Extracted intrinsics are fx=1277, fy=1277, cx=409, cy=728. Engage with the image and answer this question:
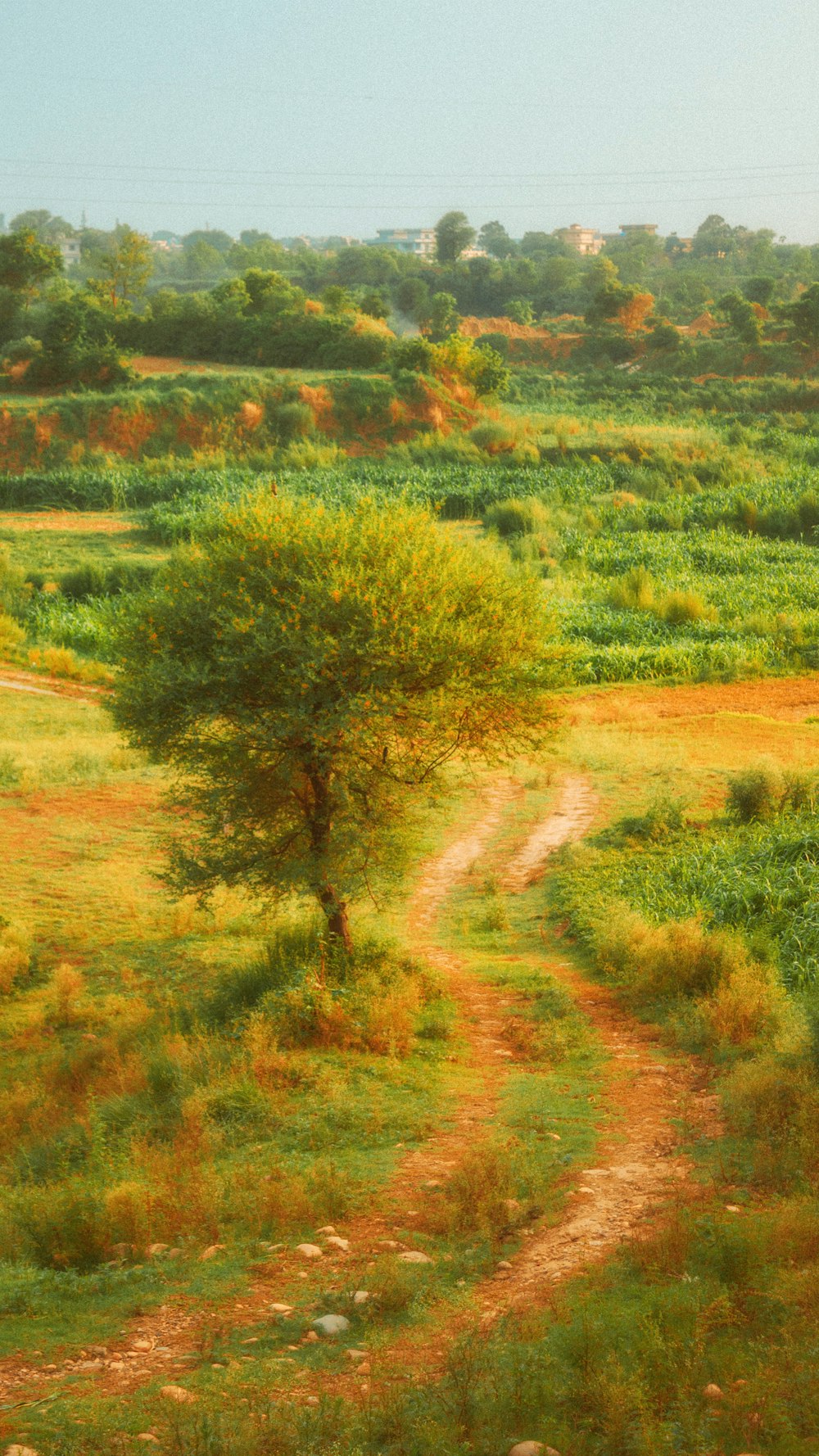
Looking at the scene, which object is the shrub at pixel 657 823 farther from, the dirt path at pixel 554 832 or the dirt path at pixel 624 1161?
the dirt path at pixel 624 1161

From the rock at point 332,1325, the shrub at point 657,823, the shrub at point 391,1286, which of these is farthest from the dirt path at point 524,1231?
the shrub at point 657,823

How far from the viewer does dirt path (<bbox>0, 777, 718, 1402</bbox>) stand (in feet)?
16.7

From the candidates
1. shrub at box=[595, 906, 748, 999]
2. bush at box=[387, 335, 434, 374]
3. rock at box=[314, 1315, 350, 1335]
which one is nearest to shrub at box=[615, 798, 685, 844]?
shrub at box=[595, 906, 748, 999]

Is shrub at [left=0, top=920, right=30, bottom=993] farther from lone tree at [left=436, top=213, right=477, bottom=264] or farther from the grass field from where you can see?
lone tree at [left=436, top=213, right=477, bottom=264]

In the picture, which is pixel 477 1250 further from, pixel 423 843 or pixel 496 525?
pixel 496 525

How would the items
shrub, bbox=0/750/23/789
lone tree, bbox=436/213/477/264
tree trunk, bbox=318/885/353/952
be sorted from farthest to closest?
lone tree, bbox=436/213/477/264 < shrub, bbox=0/750/23/789 < tree trunk, bbox=318/885/353/952

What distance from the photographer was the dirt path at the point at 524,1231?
5090 mm

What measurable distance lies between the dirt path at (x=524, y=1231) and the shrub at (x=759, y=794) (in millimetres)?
4150

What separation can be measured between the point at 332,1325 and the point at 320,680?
5.30 metres

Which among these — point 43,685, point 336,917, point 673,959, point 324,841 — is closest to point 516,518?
point 43,685

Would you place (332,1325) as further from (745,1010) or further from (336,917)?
(336,917)

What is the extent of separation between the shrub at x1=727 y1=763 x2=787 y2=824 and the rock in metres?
10.1

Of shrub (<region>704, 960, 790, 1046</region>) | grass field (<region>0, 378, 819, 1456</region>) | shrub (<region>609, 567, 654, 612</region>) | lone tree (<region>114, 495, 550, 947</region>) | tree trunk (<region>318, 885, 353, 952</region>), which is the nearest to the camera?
grass field (<region>0, 378, 819, 1456</region>)

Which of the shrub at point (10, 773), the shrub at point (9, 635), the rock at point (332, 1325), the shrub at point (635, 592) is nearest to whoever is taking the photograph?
the rock at point (332, 1325)
